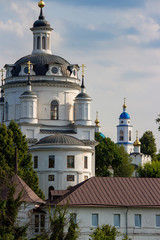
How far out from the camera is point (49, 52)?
351ft

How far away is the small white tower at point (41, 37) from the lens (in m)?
106

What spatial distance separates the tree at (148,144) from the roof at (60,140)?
7353cm

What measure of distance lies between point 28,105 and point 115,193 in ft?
111

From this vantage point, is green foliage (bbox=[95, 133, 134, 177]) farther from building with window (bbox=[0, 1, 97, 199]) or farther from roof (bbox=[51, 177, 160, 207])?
roof (bbox=[51, 177, 160, 207])

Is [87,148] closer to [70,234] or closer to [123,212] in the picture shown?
[123,212]


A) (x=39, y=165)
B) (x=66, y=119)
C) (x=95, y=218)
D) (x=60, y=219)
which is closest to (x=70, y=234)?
(x=60, y=219)

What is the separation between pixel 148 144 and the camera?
173 m

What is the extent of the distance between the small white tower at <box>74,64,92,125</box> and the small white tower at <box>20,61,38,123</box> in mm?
4907

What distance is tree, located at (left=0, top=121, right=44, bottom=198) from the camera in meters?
85.9

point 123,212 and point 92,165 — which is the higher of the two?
point 92,165

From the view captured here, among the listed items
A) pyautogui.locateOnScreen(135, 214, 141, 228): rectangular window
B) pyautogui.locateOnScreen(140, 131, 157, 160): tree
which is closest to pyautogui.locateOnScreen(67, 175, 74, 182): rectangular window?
pyautogui.locateOnScreen(135, 214, 141, 228): rectangular window

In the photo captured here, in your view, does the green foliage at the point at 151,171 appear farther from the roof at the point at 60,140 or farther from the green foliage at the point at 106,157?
the green foliage at the point at 106,157

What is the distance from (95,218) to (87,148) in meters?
32.3

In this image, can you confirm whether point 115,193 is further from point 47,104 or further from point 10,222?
point 47,104
